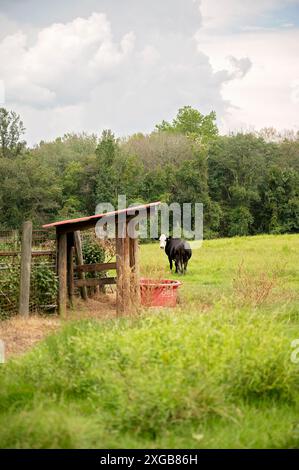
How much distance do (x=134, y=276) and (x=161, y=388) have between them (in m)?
5.57

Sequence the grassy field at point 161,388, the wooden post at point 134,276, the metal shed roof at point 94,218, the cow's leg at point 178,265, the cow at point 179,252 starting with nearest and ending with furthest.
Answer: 1. the grassy field at point 161,388
2. the wooden post at point 134,276
3. the metal shed roof at point 94,218
4. the cow at point 179,252
5. the cow's leg at point 178,265

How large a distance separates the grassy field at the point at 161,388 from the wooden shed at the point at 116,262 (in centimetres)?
293

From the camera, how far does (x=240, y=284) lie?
1105cm

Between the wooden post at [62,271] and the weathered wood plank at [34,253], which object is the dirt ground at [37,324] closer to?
the wooden post at [62,271]

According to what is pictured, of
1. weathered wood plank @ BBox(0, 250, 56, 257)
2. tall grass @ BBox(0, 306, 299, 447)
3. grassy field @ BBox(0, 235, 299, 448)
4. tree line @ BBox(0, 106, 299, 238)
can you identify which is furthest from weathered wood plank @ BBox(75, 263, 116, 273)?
tree line @ BBox(0, 106, 299, 238)

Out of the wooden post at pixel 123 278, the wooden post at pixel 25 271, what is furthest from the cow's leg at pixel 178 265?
the wooden post at pixel 25 271

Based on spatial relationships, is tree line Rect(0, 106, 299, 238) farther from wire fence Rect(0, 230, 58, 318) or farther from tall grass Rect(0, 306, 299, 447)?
tall grass Rect(0, 306, 299, 447)

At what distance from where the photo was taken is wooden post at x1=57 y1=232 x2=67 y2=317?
11.5 metres

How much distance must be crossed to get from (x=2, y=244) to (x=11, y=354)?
4.89m

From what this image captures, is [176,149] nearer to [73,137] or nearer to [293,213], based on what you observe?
[293,213]

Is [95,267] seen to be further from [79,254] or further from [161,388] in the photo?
[161,388]

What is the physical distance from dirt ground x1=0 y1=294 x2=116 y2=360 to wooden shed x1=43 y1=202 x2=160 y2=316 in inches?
11.9

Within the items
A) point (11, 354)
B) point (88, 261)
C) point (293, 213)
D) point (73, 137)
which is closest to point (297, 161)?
point (293, 213)

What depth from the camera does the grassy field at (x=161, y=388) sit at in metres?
5.30
